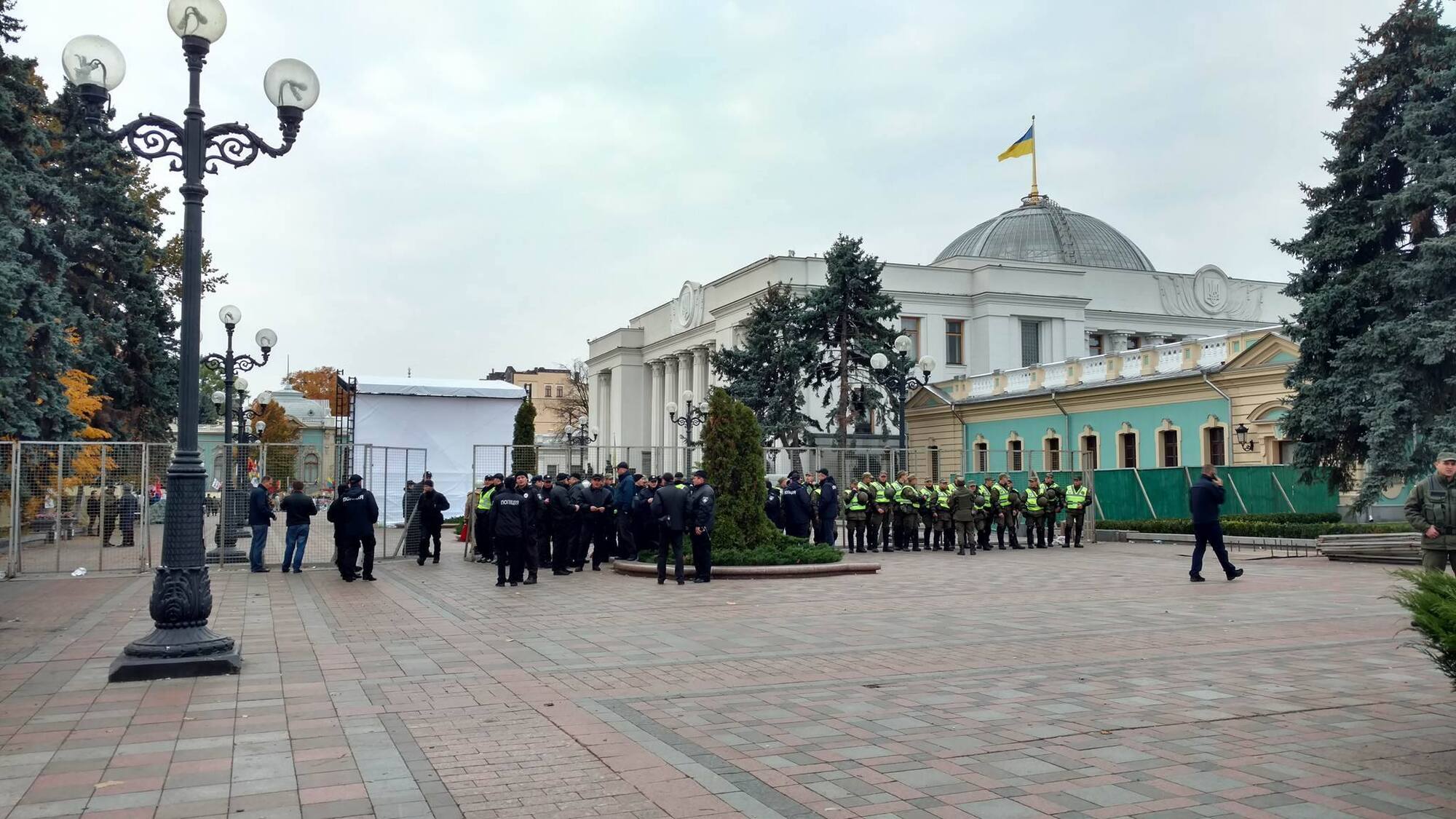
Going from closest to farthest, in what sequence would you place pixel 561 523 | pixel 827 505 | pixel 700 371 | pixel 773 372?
pixel 561 523 < pixel 827 505 < pixel 773 372 < pixel 700 371

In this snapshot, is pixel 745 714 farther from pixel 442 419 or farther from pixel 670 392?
pixel 670 392

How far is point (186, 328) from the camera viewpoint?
372 inches

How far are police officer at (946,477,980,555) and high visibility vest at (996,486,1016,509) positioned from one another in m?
0.96

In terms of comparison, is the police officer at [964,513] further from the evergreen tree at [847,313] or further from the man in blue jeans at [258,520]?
the evergreen tree at [847,313]

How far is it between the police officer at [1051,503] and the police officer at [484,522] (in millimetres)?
13254

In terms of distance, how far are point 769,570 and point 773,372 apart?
32729 millimetres

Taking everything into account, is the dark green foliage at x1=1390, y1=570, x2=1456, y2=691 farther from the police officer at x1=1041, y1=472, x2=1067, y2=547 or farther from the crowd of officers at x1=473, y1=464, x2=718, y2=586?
the police officer at x1=1041, y1=472, x2=1067, y2=547

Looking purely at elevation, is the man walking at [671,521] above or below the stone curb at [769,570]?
above

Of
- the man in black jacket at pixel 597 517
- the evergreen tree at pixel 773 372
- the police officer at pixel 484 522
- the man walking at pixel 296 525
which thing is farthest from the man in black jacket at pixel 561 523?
the evergreen tree at pixel 773 372

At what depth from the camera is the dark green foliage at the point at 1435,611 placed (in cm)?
554

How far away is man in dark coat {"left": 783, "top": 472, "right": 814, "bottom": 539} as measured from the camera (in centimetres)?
2319

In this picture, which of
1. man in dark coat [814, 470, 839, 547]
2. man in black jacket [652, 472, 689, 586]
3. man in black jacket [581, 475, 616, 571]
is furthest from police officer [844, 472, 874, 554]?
man in black jacket [652, 472, 689, 586]

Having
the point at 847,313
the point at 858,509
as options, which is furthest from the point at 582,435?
the point at 858,509

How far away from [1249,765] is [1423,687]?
294cm
